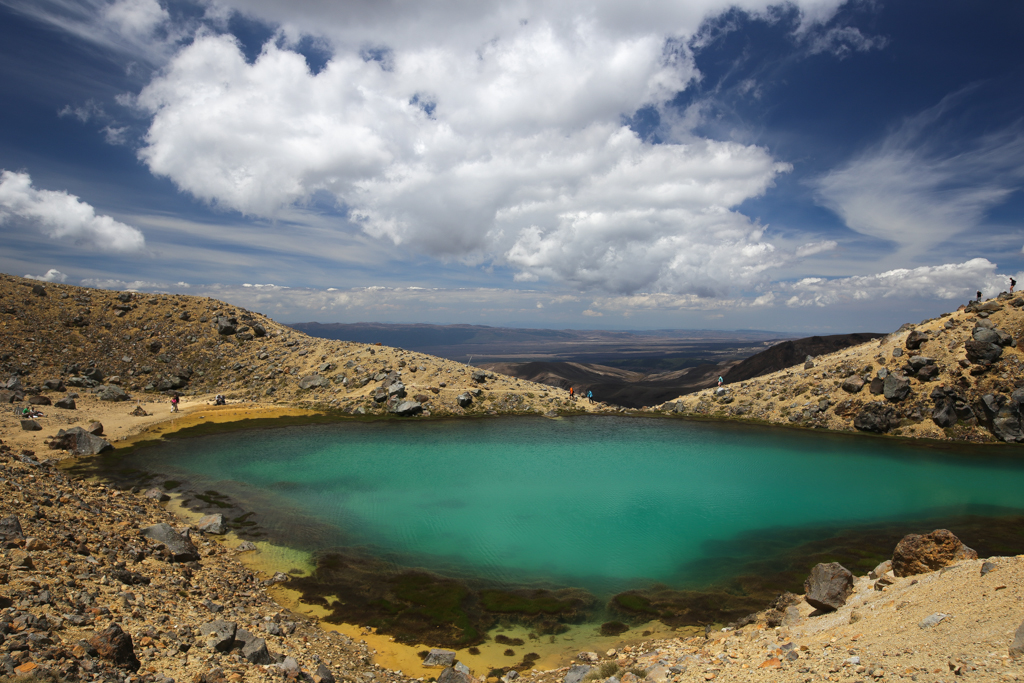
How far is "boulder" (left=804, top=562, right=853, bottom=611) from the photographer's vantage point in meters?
14.3

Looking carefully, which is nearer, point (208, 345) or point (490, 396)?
point (490, 396)

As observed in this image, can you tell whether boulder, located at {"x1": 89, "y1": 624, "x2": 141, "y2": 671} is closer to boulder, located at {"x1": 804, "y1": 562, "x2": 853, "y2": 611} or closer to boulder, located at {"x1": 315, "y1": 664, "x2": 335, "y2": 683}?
boulder, located at {"x1": 315, "y1": 664, "x2": 335, "y2": 683}

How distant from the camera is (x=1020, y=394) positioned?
42.8 m

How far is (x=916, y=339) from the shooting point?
53.0 meters

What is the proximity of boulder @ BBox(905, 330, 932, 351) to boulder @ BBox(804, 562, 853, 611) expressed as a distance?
52.4 m

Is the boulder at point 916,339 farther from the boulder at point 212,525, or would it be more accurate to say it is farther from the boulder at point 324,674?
the boulder at point 212,525

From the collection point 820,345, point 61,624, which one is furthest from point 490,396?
point 820,345

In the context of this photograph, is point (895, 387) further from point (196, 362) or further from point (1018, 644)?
point (196, 362)

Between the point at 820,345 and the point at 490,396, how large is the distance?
360 feet

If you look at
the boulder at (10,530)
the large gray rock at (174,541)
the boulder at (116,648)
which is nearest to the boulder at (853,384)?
the large gray rock at (174,541)

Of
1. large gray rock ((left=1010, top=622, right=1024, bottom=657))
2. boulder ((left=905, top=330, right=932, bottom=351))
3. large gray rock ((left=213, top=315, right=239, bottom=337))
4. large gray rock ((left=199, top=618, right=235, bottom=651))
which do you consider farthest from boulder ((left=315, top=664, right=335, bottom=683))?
large gray rock ((left=213, top=315, right=239, bottom=337))

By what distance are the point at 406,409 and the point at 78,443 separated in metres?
28.1

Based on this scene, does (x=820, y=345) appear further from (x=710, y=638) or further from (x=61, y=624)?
(x=61, y=624)

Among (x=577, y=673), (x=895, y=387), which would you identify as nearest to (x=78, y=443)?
(x=577, y=673)
